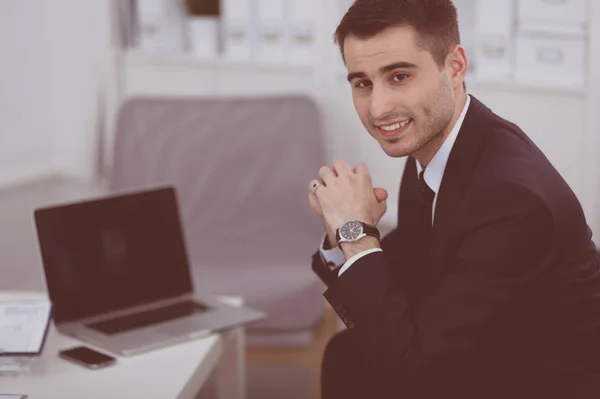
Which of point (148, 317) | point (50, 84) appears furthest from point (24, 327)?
point (50, 84)

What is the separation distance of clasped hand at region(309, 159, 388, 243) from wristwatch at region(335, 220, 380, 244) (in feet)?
→ 0.05

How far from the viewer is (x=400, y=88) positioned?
4.67 feet

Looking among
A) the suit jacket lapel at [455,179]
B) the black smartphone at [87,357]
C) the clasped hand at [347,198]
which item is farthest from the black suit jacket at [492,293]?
the black smartphone at [87,357]

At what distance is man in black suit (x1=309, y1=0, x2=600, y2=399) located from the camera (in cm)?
129

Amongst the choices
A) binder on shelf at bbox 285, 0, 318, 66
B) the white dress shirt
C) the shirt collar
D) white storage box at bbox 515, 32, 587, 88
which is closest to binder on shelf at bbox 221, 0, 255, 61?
binder on shelf at bbox 285, 0, 318, 66

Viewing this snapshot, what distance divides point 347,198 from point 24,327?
1.99ft

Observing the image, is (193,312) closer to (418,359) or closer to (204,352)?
(204,352)

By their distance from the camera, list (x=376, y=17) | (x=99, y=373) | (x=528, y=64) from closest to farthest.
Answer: (x=376, y=17) < (x=99, y=373) < (x=528, y=64)

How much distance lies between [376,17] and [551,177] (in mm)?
357

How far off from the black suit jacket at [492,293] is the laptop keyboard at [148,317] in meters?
0.45

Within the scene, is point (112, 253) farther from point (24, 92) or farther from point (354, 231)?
point (24, 92)

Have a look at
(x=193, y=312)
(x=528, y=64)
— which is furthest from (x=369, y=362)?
(x=528, y=64)

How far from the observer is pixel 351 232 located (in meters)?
1.44

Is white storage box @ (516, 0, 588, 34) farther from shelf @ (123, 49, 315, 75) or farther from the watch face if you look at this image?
the watch face
